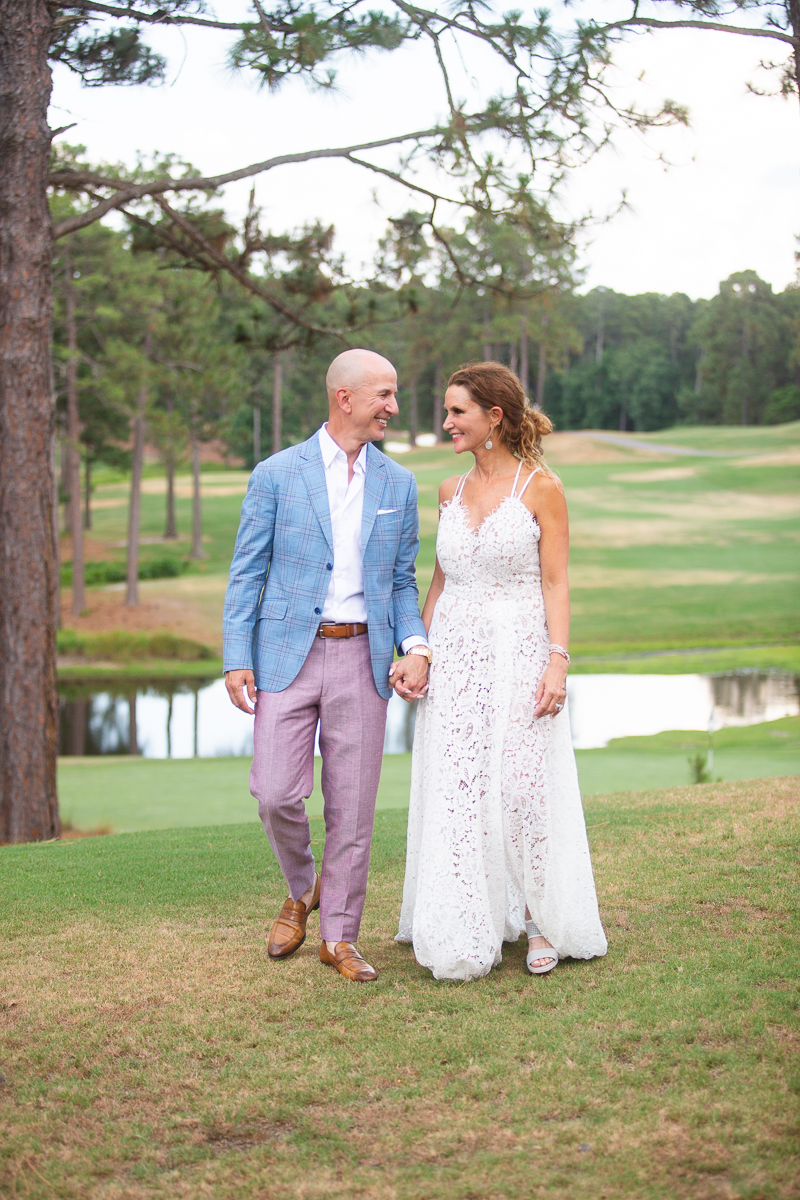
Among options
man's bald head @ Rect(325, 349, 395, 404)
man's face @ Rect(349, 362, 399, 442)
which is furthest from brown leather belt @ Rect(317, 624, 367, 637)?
man's bald head @ Rect(325, 349, 395, 404)

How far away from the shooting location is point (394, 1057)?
2914 millimetres

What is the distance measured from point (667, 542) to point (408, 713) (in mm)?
15900

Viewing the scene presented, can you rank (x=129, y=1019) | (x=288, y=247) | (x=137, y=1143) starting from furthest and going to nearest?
(x=288, y=247) < (x=129, y=1019) < (x=137, y=1143)

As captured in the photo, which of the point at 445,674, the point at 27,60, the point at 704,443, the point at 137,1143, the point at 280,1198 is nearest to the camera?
the point at 280,1198

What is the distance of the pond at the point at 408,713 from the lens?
48.6 ft

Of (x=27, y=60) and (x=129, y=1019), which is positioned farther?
(x=27, y=60)

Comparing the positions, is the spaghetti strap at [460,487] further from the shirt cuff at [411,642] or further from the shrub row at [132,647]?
the shrub row at [132,647]

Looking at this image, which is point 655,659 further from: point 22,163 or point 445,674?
point 445,674

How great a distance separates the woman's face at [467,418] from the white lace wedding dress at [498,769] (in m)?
0.23

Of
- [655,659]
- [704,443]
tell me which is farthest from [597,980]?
[704,443]

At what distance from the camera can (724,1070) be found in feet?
8.95

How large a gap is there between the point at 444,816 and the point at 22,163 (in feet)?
18.5

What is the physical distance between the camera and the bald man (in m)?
3.58

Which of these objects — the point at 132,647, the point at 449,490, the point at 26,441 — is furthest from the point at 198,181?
the point at 132,647
